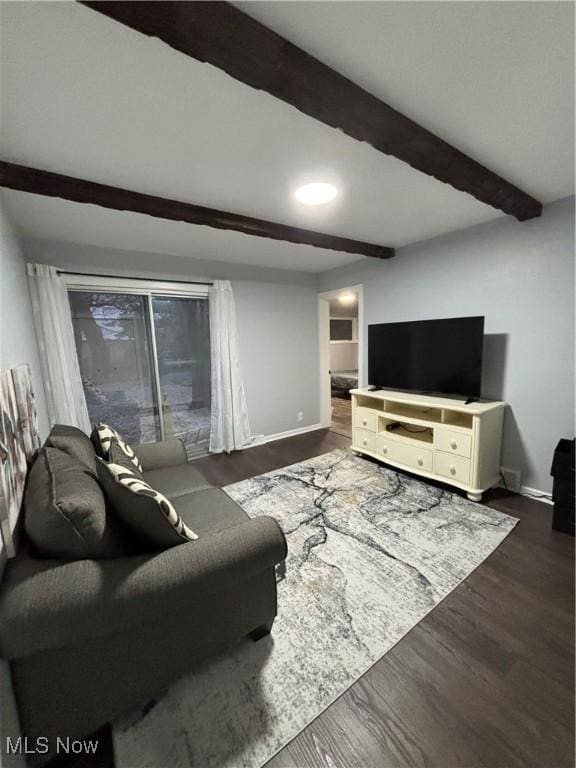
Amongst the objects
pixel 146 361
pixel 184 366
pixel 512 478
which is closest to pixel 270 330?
pixel 184 366

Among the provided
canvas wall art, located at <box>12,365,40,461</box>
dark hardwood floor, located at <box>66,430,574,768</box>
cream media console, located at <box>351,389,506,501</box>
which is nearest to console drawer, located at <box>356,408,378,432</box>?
cream media console, located at <box>351,389,506,501</box>

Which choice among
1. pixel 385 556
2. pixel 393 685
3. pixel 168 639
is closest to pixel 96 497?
pixel 168 639

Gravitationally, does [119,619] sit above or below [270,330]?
below

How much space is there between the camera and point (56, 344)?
106 inches

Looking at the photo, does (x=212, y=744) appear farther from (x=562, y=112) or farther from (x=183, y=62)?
(x=562, y=112)

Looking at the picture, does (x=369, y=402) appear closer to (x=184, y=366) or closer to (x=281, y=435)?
(x=281, y=435)

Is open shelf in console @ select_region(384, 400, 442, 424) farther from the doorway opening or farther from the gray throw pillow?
the gray throw pillow

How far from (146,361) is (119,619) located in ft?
9.33

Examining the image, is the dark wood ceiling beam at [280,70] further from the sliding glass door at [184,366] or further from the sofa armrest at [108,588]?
the sliding glass door at [184,366]

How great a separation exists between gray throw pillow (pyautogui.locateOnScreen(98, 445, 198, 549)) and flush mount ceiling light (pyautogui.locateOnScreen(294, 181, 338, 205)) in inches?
73.9

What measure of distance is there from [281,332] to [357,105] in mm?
3063

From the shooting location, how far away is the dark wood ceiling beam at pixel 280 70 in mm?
825

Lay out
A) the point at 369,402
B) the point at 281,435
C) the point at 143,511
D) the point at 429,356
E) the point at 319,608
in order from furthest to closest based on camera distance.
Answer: the point at 281,435 < the point at 369,402 < the point at 429,356 < the point at 319,608 < the point at 143,511

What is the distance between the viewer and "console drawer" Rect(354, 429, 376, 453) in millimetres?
3264
